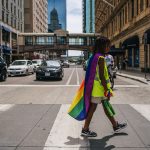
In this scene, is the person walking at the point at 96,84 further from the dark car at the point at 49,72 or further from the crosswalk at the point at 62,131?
the dark car at the point at 49,72

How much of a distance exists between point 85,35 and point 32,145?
9340 centimetres

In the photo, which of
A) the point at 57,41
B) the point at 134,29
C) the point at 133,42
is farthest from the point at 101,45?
the point at 57,41

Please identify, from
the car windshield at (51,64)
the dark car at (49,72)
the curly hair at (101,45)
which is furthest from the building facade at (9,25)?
the curly hair at (101,45)

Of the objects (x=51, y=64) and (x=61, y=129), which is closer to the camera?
(x=61, y=129)

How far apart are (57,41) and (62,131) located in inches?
3577

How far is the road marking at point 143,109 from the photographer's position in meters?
8.52

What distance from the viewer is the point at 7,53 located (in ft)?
209

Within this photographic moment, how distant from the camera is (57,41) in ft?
317

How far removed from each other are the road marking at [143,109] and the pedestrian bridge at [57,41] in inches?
3258

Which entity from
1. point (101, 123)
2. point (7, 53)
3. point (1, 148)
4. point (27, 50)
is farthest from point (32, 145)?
point (27, 50)

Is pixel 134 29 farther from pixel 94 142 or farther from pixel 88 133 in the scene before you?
pixel 94 142

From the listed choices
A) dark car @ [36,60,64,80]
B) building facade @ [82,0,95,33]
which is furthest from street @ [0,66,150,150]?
building facade @ [82,0,95,33]

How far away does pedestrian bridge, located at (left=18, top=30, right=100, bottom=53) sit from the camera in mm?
94000

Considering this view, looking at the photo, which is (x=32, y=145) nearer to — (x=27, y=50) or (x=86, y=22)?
(x=27, y=50)
